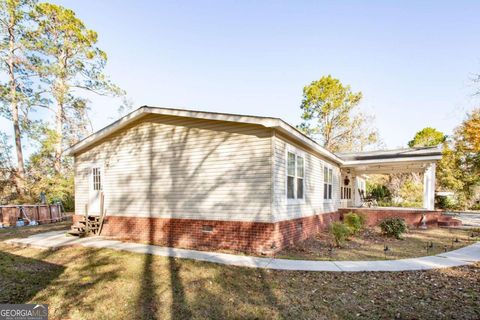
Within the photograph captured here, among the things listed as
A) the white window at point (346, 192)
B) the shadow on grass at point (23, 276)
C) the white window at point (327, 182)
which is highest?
the white window at point (327, 182)

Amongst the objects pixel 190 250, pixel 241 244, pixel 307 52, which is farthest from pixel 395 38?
pixel 190 250

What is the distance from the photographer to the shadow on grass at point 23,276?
15.7 ft

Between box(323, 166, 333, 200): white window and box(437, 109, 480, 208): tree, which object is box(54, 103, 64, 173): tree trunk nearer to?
box(323, 166, 333, 200): white window

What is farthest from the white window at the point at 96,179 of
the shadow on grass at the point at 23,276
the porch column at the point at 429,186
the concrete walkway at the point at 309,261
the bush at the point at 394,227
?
the porch column at the point at 429,186

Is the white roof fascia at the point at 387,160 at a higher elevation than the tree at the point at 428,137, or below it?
below

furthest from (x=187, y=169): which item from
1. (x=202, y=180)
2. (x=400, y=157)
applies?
(x=400, y=157)

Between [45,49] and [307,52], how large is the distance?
2009 centimetres

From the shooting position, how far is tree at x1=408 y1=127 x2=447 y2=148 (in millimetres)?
33812

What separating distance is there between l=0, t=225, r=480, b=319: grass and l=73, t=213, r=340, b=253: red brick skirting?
1433 millimetres

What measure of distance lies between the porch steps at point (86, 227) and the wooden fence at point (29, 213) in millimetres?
6712

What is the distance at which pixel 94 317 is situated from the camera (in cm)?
403

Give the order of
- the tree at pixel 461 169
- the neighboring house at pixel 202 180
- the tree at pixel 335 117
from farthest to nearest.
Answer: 1. the tree at pixel 335 117
2. the tree at pixel 461 169
3. the neighboring house at pixel 202 180

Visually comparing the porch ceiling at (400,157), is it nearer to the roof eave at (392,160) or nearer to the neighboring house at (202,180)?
the roof eave at (392,160)

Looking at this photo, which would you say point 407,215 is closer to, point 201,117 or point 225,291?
point 201,117
